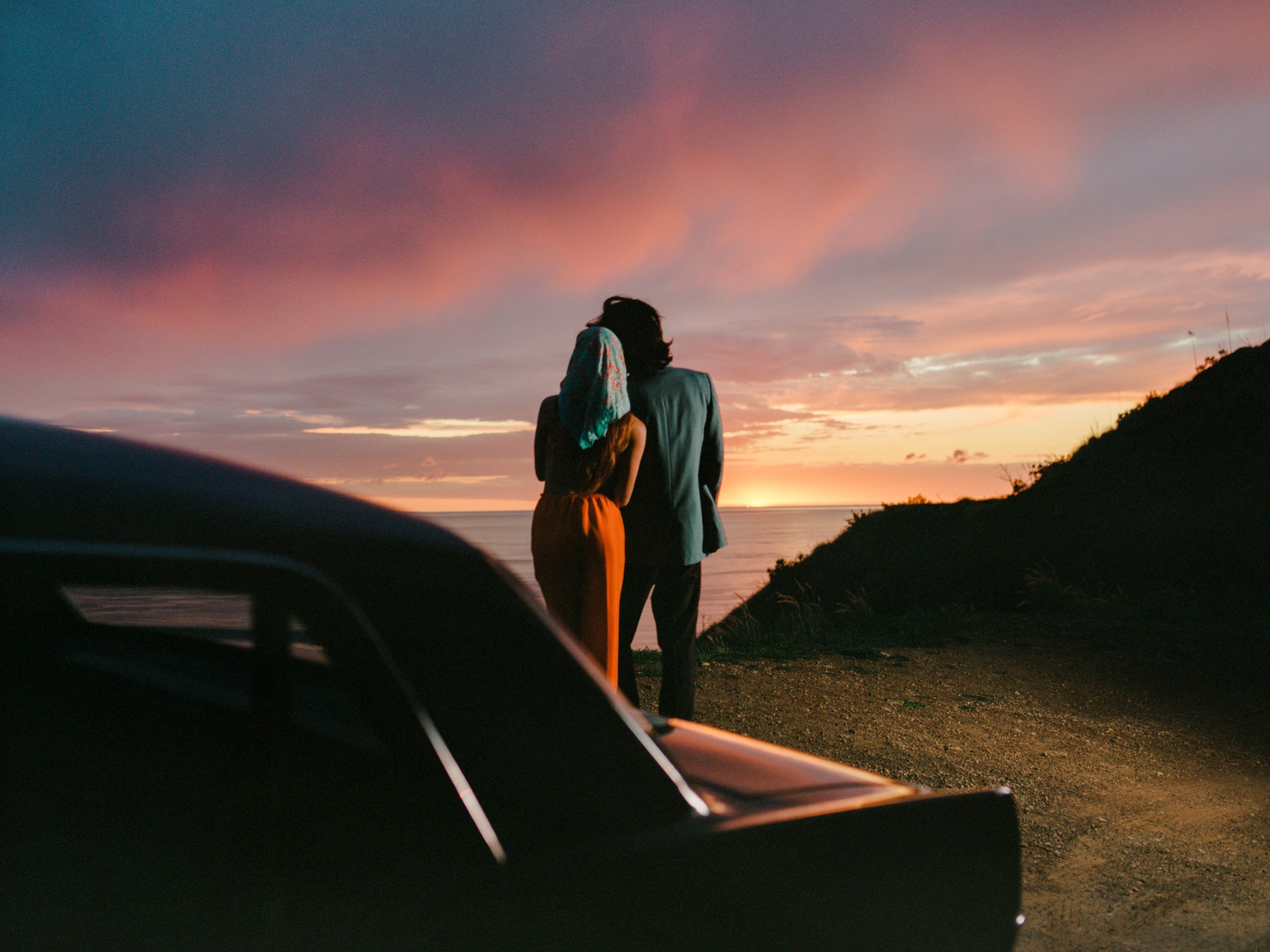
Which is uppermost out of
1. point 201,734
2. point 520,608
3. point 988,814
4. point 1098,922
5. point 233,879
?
point 520,608

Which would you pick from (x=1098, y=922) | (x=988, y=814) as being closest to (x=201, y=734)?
(x=988, y=814)

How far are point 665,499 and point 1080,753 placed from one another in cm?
276

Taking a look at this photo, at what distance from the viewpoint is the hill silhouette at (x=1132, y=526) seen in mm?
11055

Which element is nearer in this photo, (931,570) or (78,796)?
(78,796)

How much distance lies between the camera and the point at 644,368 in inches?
156

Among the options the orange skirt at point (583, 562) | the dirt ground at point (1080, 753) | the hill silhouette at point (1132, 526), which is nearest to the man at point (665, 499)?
the orange skirt at point (583, 562)

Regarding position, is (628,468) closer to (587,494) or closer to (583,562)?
(587,494)

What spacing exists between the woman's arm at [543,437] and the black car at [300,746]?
7.90 feet

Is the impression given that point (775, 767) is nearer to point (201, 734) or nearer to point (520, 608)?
point (520, 608)

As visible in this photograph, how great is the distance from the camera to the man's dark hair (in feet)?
12.9

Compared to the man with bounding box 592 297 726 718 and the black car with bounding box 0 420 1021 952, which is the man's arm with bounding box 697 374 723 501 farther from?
the black car with bounding box 0 420 1021 952

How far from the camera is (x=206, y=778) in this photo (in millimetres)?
908

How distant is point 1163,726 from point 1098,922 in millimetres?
2935

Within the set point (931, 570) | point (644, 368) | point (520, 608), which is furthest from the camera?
point (931, 570)
